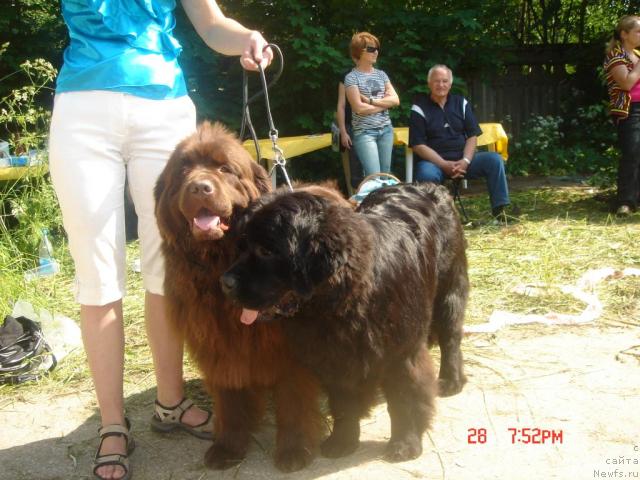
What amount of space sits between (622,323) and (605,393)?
3.49ft

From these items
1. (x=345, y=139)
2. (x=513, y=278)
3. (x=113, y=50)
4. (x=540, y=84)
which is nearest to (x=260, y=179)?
(x=113, y=50)

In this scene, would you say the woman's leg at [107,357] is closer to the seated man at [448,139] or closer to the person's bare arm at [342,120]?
the seated man at [448,139]

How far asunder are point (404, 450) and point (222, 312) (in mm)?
905

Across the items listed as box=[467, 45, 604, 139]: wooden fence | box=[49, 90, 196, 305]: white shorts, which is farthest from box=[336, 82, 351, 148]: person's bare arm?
box=[467, 45, 604, 139]: wooden fence

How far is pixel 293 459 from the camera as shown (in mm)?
2551

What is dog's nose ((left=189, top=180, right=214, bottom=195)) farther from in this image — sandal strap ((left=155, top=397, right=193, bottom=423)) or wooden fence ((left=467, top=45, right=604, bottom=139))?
wooden fence ((left=467, top=45, right=604, bottom=139))

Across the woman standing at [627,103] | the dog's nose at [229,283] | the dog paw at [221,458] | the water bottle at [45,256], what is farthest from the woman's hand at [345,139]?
the dog's nose at [229,283]

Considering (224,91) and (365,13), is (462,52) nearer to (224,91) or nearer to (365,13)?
(365,13)

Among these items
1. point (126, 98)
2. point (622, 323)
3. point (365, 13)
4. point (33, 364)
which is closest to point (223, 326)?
point (126, 98)

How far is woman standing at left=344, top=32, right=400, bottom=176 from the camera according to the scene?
24.3 feet

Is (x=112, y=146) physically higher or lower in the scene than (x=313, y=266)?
higher

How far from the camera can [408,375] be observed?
2.52 m
